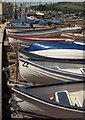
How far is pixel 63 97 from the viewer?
10.7 metres

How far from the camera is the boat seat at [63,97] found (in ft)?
34.0

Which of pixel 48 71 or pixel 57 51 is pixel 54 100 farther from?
pixel 57 51

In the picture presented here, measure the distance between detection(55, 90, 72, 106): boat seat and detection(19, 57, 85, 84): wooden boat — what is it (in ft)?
6.37

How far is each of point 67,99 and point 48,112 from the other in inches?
31.2

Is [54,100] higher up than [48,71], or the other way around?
[48,71]

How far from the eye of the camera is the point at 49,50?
54.1ft

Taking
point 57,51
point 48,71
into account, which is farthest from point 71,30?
point 48,71

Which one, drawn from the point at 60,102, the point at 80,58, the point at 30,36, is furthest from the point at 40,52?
the point at 30,36

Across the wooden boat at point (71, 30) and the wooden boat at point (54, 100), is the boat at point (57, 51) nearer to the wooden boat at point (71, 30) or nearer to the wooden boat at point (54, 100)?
the wooden boat at point (54, 100)

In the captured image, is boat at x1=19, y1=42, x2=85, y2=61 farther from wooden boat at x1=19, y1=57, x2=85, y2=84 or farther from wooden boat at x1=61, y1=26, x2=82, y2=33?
wooden boat at x1=61, y1=26, x2=82, y2=33

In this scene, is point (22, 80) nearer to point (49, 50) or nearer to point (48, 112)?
point (49, 50)

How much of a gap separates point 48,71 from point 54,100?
303 centimetres

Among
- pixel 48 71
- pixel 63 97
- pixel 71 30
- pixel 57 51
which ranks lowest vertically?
pixel 71 30

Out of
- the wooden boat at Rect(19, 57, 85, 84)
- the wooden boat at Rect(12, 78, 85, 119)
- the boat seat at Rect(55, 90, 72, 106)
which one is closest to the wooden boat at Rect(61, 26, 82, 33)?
the wooden boat at Rect(19, 57, 85, 84)
